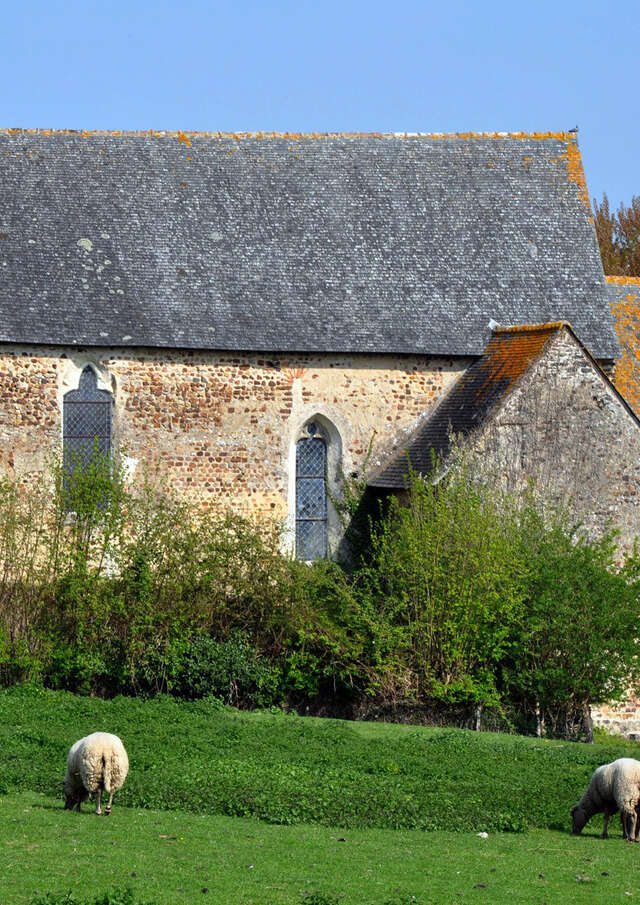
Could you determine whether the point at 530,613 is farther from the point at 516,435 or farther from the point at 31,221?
the point at 31,221

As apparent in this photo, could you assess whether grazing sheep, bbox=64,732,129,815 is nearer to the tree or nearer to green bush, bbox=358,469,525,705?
green bush, bbox=358,469,525,705

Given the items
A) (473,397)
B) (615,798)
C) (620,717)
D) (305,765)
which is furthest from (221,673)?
(615,798)

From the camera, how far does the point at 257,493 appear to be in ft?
77.9

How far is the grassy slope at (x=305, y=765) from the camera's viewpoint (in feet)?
44.3

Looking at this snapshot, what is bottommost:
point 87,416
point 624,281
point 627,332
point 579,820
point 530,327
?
point 579,820

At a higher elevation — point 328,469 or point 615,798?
point 328,469

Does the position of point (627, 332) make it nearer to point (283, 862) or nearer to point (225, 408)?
point (225, 408)

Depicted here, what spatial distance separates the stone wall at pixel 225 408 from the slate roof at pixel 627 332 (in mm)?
3280

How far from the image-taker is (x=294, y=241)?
84.2ft

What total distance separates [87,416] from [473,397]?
6691mm

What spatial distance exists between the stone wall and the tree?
25382mm

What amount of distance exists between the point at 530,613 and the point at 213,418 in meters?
6.70

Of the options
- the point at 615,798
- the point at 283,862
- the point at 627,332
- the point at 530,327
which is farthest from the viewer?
the point at 627,332

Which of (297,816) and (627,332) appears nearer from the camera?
(297,816)
